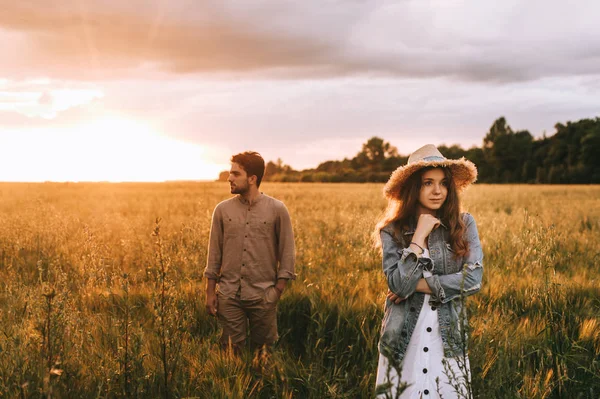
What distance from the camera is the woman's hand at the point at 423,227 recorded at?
2732 millimetres

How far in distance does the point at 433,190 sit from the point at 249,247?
1628 millimetres

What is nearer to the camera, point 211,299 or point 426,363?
point 426,363

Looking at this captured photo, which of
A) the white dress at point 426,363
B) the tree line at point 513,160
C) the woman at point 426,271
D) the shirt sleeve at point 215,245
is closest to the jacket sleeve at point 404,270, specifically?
the woman at point 426,271

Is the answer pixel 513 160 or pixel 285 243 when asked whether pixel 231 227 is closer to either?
pixel 285 243

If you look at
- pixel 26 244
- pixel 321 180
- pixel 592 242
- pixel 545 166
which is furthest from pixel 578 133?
pixel 26 244

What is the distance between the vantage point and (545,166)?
261 feet

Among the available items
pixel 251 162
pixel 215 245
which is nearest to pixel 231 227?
pixel 215 245

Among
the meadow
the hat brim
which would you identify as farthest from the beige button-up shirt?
the hat brim

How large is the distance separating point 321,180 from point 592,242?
66519 mm

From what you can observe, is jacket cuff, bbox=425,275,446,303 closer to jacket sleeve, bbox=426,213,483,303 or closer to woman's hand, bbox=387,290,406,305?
jacket sleeve, bbox=426,213,483,303

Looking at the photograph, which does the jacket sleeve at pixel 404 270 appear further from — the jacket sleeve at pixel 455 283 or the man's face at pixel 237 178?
the man's face at pixel 237 178

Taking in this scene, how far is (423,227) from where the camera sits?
2764mm

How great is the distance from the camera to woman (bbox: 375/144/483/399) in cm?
266

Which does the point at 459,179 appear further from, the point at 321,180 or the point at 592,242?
the point at 321,180
